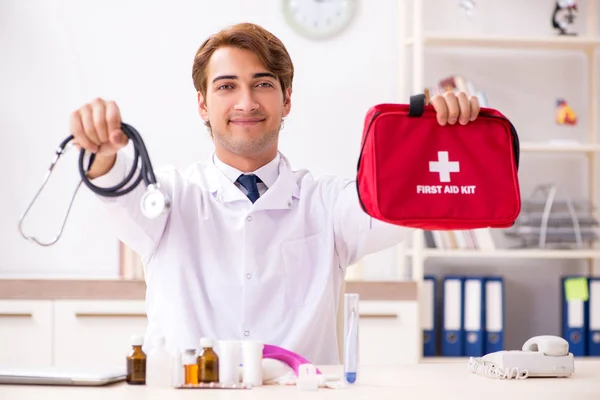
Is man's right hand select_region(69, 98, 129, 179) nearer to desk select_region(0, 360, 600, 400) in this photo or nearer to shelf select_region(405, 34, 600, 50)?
desk select_region(0, 360, 600, 400)

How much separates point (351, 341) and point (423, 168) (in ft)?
1.41

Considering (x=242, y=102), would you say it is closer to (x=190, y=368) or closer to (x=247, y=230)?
(x=247, y=230)

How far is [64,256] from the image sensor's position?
3848mm

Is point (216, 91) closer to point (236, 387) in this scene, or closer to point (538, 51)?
point (236, 387)

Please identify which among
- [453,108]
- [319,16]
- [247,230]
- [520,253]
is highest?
[319,16]

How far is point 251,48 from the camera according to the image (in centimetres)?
215

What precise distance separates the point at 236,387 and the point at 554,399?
497mm

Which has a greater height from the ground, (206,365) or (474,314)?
(206,365)

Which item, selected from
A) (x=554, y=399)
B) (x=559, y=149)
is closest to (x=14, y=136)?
(x=559, y=149)

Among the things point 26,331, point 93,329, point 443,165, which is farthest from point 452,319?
point 443,165

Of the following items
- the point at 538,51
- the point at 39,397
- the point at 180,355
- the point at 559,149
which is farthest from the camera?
the point at 538,51

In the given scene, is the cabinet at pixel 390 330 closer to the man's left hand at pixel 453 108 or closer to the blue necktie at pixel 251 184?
the blue necktie at pixel 251 184

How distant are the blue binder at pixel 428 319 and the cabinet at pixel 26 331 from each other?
146cm

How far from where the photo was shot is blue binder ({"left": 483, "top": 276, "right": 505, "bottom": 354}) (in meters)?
3.65
